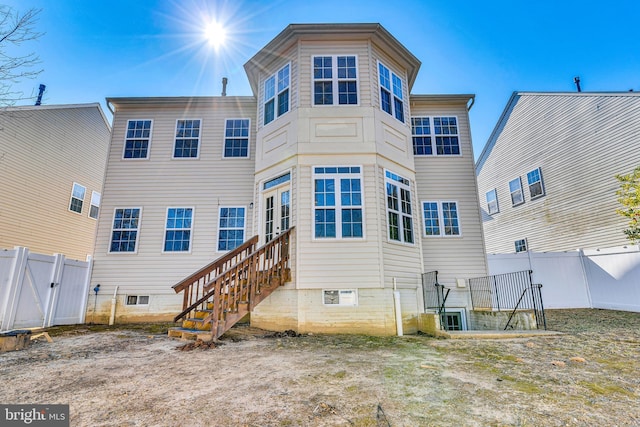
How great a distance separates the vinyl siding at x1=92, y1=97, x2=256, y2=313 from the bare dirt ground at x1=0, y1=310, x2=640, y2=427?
350cm

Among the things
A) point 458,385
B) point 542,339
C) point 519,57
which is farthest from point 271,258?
point 519,57

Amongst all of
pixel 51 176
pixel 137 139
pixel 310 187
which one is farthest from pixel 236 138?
pixel 51 176

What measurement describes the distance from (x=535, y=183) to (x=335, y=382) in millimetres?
14366

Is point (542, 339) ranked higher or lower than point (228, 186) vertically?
lower

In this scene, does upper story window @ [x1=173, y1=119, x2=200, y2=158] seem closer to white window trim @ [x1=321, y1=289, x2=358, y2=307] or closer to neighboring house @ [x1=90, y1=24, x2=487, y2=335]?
neighboring house @ [x1=90, y1=24, x2=487, y2=335]

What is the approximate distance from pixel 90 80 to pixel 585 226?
17723 millimetres

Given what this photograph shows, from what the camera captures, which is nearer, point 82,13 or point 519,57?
point 82,13

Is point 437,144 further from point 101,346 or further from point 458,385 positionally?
point 101,346

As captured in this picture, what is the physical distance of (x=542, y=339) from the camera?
18.5ft

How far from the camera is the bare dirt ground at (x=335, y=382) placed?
7.91 ft

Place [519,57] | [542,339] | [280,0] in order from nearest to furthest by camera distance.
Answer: [542,339], [280,0], [519,57]

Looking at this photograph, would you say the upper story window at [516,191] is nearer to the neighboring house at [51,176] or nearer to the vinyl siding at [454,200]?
the vinyl siding at [454,200]

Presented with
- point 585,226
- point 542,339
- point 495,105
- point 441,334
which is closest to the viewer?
point 542,339

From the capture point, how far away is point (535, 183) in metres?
13.5
